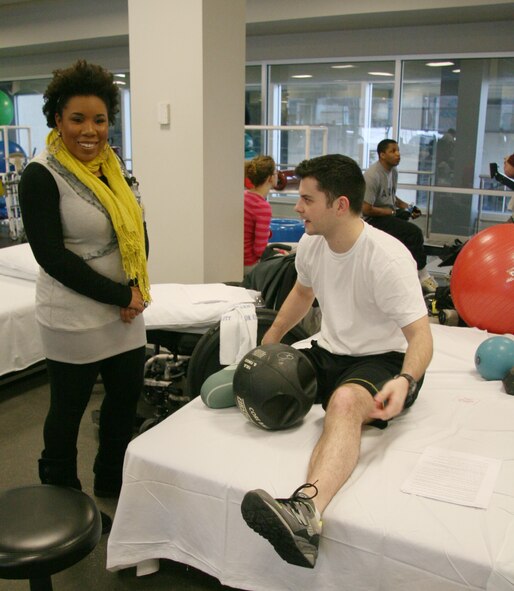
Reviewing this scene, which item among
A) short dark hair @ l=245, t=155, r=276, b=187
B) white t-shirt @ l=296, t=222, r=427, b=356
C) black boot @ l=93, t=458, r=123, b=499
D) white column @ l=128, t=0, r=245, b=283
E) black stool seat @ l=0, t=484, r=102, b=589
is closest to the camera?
black stool seat @ l=0, t=484, r=102, b=589

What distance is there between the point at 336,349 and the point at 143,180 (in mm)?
1900

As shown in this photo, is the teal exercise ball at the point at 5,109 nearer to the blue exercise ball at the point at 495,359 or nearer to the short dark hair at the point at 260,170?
the short dark hair at the point at 260,170

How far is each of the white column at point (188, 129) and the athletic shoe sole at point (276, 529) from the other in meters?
2.21

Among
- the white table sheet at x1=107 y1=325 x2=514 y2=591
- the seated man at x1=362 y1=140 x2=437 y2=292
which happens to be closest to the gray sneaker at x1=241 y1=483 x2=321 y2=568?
the white table sheet at x1=107 y1=325 x2=514 y2=591

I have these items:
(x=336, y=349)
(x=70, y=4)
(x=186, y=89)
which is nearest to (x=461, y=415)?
(x=336, y=349)

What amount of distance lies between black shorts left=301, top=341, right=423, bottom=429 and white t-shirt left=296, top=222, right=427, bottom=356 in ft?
0.09

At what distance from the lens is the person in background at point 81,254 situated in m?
1.88

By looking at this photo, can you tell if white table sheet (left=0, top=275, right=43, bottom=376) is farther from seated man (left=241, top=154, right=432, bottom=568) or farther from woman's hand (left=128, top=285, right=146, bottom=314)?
seated man (left=241, top=154, right=432, bottom=568)

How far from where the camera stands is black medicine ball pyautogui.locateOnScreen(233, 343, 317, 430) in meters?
1.96

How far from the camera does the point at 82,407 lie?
2080mm

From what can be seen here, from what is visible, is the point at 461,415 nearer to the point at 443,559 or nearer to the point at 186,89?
the point at 443,559

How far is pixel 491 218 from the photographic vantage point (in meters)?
7.57

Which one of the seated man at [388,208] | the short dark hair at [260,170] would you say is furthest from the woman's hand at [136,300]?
the seated man at [388,208]

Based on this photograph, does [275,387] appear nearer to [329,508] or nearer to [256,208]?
[329,508]
